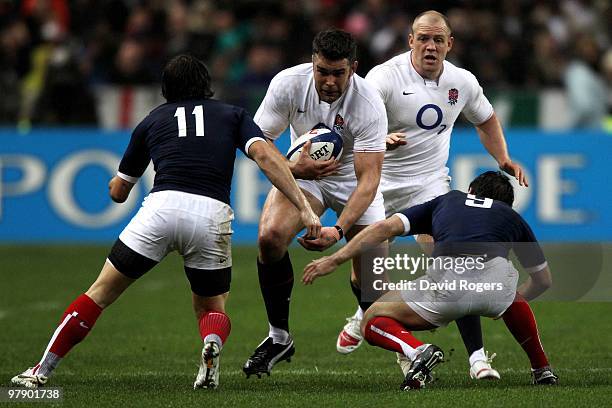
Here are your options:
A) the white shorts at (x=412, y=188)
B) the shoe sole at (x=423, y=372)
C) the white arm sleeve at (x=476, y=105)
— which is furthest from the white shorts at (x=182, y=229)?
the white arm sleeve at (x=476, y=105)

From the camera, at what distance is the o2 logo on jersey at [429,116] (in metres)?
9.55

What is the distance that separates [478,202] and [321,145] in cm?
124

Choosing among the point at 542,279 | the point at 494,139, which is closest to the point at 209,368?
the point at 542,279

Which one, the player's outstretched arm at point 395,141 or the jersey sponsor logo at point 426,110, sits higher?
the jersey sponsor logo at point 426,110

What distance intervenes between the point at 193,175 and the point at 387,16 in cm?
1204

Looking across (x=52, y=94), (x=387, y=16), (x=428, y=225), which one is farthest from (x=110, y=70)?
(x=428, y=225)

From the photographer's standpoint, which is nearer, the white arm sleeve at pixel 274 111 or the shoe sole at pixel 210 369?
the shoe sole at pixel 210 369

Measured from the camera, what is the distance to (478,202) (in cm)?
791

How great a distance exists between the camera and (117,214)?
17156mm

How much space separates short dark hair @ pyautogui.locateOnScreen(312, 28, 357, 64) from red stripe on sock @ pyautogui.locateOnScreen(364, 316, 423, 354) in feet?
5.69

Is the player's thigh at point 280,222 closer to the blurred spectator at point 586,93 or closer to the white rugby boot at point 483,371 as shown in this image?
the white rugby boot at point 483,371

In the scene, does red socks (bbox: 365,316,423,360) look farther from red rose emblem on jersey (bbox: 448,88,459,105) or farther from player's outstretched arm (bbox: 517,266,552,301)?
red rose emblem on jersey (bbox: 448,88,459,105)

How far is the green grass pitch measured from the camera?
7.63 meters

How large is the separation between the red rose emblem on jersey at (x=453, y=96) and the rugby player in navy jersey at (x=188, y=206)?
2115 mm
